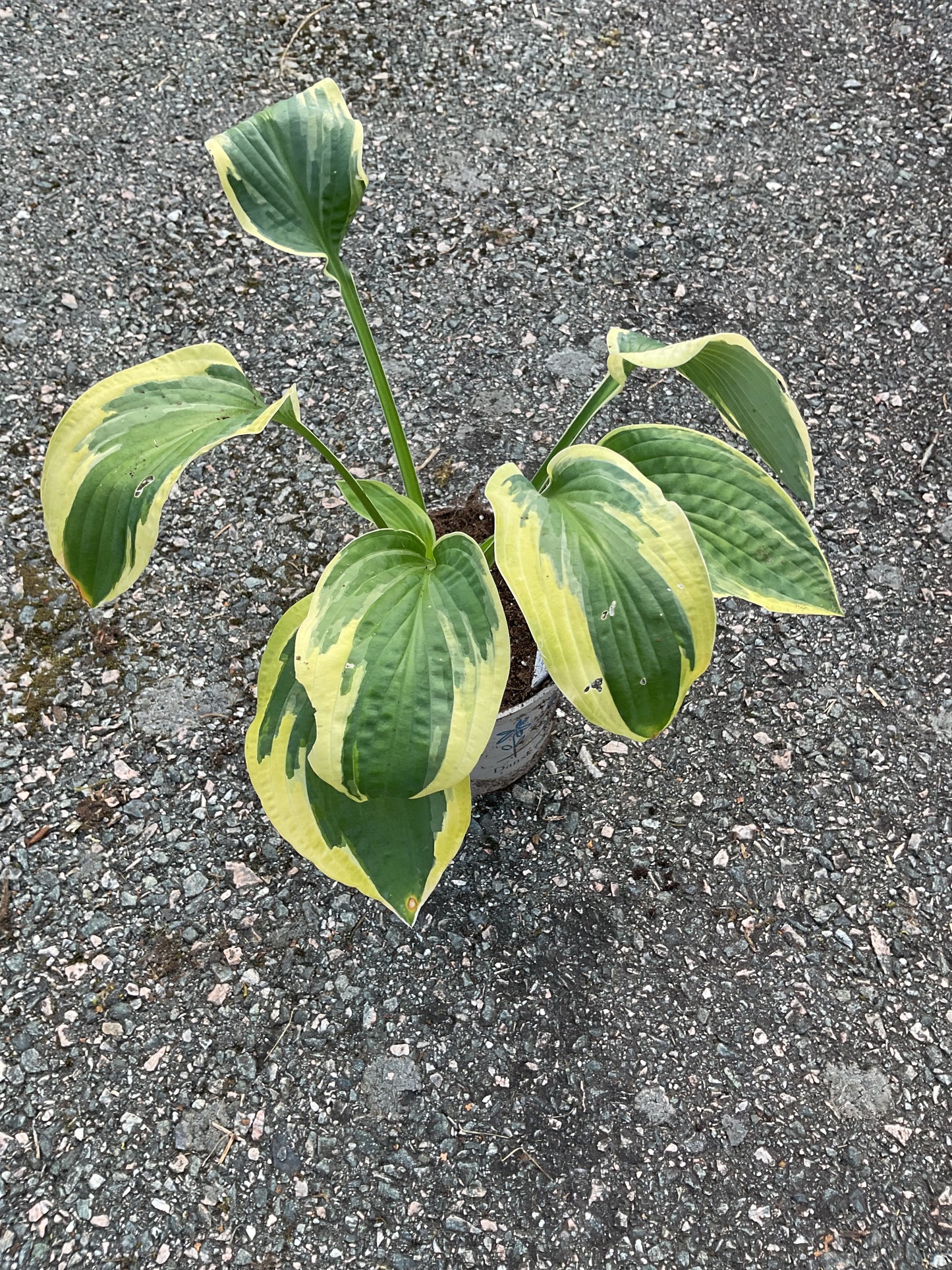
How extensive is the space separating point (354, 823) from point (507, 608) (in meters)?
0.35

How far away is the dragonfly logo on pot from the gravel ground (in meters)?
0.17

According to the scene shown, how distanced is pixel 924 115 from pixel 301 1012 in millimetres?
2160

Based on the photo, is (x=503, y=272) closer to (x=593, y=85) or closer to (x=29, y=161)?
(x=593, y=85)

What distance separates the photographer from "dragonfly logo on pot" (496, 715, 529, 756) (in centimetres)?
115

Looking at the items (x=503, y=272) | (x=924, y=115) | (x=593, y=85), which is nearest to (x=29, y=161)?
(x=503, y=272)

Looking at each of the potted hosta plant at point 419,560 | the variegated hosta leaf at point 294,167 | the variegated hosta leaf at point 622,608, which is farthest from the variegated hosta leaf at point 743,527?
the variegated hosta leaf at point 294,167

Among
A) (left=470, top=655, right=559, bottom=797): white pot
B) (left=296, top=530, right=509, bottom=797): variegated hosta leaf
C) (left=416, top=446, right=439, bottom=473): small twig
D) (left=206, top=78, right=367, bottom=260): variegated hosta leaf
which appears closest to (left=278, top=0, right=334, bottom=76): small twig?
(left=416, top=446, right=439, bottom=473): small twig

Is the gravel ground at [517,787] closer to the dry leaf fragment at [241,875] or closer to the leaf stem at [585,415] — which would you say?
the dry leaf fragment at [241,875]

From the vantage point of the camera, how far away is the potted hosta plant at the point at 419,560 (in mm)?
785

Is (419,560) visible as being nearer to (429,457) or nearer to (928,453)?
(429,457)

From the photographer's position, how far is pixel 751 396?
0.92 meters

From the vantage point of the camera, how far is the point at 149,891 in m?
1.29

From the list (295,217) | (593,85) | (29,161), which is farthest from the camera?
(593,85)

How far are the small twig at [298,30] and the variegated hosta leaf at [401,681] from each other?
182 cm
